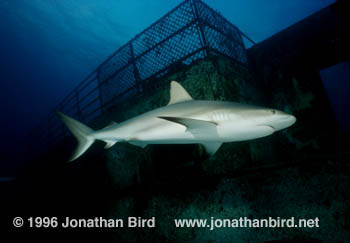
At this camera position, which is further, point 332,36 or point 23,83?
point 23,83

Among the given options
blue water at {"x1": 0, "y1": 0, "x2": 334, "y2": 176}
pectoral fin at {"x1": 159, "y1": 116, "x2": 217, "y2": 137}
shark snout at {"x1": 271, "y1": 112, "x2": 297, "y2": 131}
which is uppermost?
blue water at {"x1": 0, "y1": 0, "x2": 334, "y2": 176}

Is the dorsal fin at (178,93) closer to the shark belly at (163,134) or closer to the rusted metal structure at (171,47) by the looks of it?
the shark belly at (163,134)

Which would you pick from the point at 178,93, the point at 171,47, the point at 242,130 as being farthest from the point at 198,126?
the point at 171,47

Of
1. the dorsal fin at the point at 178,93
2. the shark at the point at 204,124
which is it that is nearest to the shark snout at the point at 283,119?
the shark at the point at 204,124

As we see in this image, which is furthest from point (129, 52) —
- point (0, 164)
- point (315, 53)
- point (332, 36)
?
point (0, 164)

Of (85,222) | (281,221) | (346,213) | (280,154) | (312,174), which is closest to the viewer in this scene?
(346,213)

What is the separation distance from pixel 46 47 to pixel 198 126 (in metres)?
57.8

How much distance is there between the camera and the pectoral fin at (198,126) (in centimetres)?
162

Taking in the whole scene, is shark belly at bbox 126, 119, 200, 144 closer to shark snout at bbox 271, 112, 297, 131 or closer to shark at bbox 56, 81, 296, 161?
shark at bbox 56, 81, 296, 161

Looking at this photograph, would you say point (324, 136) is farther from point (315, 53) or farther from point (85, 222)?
point (85, 222)

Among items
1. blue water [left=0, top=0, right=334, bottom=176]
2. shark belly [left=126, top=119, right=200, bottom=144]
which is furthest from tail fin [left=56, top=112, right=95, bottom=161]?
blue water [left=0, top=0, right=334, bottom=176]

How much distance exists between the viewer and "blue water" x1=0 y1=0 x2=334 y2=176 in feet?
116

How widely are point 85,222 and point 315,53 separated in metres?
7.08

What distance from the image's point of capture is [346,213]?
5.14ft
